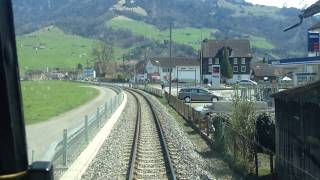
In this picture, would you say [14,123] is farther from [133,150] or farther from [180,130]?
[180,130]

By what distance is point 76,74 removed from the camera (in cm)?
19425

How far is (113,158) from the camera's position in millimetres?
19172

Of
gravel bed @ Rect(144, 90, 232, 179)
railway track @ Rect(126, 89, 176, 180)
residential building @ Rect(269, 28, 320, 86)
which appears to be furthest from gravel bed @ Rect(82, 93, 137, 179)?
residential building @ Rect(269, 28, 320, 86)

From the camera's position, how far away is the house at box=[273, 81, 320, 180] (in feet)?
36.4

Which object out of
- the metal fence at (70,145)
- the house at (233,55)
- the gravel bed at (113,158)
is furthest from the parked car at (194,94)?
the house at (233,55)

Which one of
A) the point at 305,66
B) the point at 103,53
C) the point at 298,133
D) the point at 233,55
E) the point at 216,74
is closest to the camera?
the point at 298,133

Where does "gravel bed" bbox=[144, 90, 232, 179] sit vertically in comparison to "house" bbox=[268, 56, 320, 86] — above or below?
below

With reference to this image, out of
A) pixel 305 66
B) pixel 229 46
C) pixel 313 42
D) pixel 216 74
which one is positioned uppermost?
pixel 229 46

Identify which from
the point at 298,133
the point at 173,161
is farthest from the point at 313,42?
the point at 298,133

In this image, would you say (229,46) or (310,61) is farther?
(229,46)

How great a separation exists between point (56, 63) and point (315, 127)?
192075 millimetres

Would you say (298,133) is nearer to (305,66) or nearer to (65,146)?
(65,146)

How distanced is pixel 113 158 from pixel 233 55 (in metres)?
121

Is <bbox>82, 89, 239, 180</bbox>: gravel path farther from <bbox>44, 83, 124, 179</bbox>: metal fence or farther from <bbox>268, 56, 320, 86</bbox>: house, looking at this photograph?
<bbox>268, 56, 320, 86</bbox>: house
